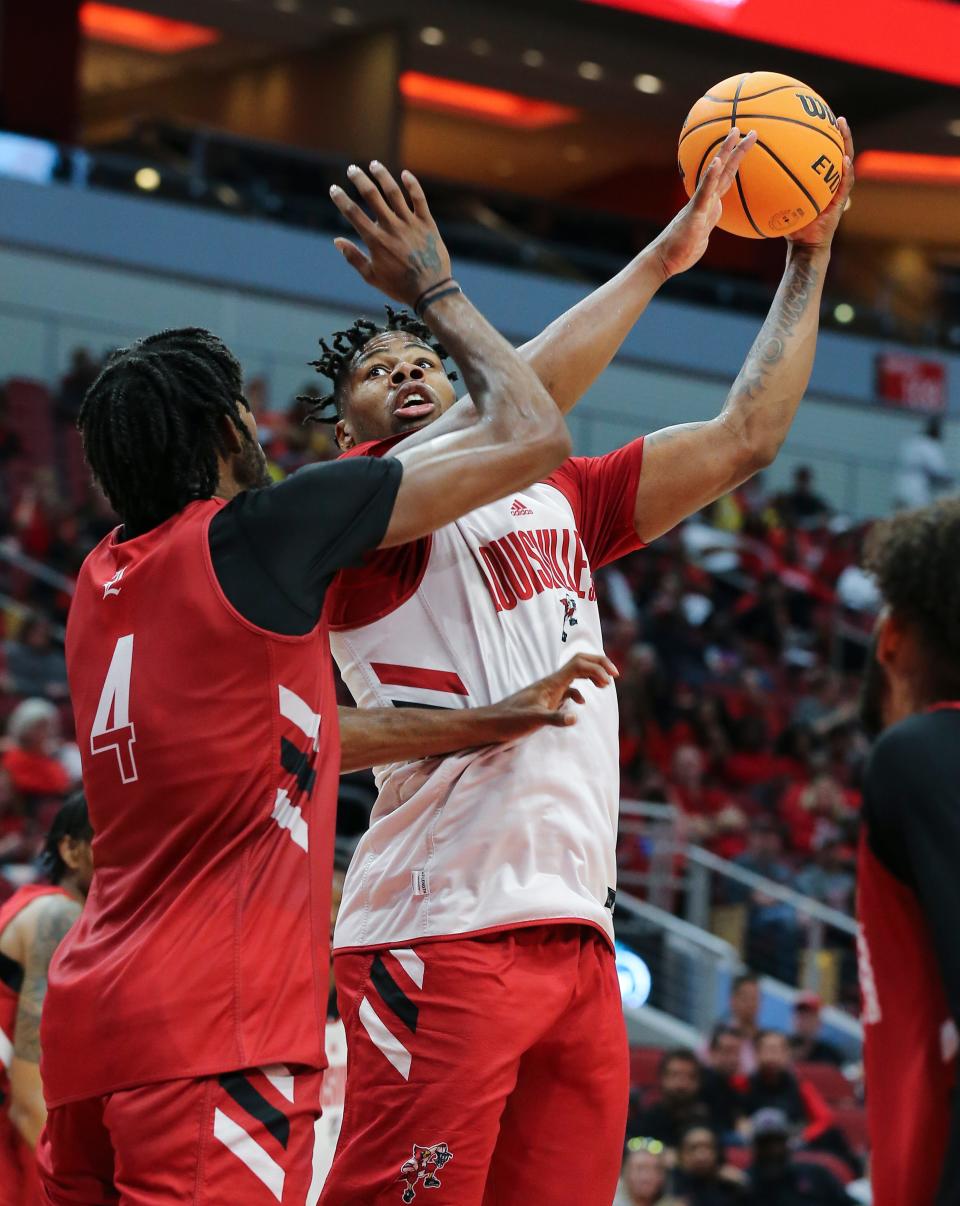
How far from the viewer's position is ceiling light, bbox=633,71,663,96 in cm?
2406

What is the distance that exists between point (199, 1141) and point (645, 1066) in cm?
807

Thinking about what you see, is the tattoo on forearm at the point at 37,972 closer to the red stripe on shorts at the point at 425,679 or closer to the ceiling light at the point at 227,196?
the red stripe on shorts at the point at 425,679

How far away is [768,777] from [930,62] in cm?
1048

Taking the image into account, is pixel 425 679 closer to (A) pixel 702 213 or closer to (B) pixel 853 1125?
(A) pixel 702 213

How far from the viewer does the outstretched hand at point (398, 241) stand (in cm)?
307

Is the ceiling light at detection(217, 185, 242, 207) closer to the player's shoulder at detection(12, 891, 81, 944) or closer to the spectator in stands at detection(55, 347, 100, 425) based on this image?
the spectator in stands at detection(55, 347, 100, 425)

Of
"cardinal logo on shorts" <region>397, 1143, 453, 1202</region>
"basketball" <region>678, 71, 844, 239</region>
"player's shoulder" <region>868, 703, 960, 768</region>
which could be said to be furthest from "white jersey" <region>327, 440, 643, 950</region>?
"player's shoulder" <region>868, 703, 960, 768</region>

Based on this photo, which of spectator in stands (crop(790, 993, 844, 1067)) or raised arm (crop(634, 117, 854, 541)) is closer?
raised arm (crop(634, 117, 854, 541))

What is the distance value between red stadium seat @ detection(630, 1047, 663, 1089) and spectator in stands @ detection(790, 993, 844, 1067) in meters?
0.81

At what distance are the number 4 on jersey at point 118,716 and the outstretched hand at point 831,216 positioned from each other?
181 centimetres

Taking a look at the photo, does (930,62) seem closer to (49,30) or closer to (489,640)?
(49,30)

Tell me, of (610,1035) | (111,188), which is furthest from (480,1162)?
(111,188)

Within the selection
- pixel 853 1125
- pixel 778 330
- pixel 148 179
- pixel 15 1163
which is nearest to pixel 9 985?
pixel 15 1163

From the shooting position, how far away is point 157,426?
2832mm
